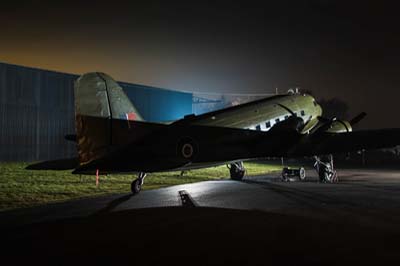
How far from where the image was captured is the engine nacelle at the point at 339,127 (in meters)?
23.5

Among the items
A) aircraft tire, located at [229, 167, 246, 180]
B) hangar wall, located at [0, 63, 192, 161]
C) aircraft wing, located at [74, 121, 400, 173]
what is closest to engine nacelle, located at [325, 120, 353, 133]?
aircraft wing, located at [74, 121, 400, 173]

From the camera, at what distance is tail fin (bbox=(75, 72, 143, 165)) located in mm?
17688

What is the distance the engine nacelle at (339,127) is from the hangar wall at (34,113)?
30.1 meters

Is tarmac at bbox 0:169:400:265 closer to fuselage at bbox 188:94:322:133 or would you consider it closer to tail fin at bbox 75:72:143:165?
tail fin at bbox 75:72:143:165

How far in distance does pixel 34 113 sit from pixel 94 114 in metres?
28.0

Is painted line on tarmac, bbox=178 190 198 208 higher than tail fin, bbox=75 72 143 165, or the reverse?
tail fin, bbox=75 72 143 165

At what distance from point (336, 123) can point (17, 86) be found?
100 ft

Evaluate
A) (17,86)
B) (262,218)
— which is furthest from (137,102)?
(262,218)

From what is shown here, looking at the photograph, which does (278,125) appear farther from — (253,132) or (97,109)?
(97,109)

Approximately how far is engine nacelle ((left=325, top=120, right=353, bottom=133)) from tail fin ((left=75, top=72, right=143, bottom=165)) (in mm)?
11592

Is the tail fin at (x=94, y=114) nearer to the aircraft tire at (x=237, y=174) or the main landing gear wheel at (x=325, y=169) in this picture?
the aircraft tire at (x=237, y=174)

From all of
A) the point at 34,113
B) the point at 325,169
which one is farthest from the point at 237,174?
the point at 34,113

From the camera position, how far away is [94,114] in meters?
18.0

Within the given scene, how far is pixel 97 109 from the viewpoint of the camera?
711 inches
